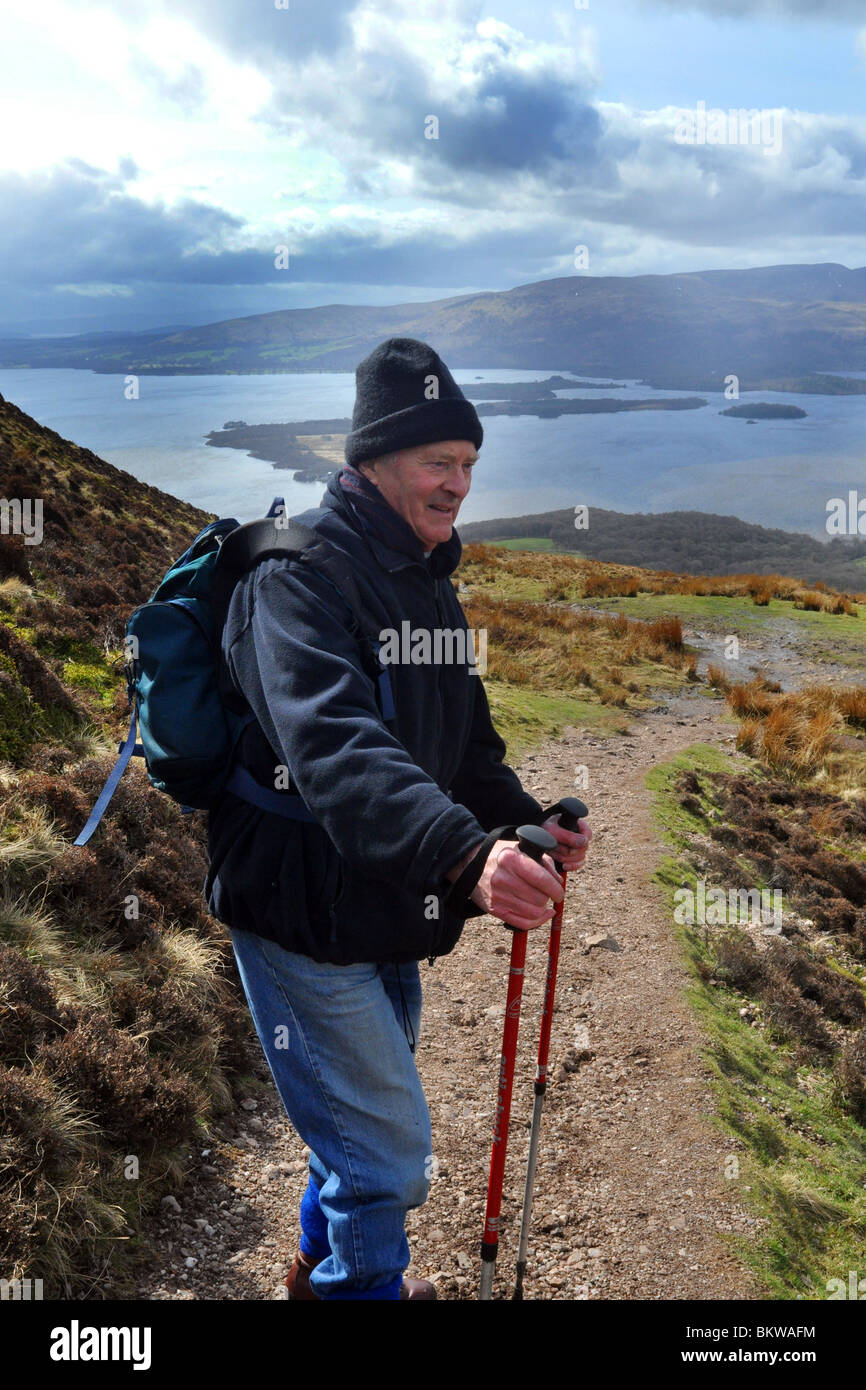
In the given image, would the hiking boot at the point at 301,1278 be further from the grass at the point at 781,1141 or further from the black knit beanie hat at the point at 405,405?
the black knit beanie hat at the point at 405,405

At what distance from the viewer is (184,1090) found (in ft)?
12.8

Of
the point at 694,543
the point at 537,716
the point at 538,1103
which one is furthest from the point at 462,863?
the point at 694,543

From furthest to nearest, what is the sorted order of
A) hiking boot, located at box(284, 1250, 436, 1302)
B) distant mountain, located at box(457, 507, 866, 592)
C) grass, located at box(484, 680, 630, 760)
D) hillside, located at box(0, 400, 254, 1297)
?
distant mountain, located at box(457, 507, 866, 592) → grass, located at box(484, 680, 630, 760) → hillside, located at box(0, 400, 254, 1297) → hiking boot, located at box(284, 1250, 436, 1302)

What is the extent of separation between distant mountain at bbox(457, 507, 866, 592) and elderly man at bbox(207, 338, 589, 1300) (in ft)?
241

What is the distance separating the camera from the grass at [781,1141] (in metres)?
4.03

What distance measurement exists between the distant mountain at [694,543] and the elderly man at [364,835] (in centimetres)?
7359

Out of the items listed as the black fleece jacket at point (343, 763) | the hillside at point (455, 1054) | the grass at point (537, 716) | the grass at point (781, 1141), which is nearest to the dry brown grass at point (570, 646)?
the grass at point (537, 716)

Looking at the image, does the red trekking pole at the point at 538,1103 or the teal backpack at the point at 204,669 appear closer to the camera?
the teal backpack at the point at 204,669

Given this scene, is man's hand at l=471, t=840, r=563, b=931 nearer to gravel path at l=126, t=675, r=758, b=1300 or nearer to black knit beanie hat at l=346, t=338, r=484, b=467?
black knit beanie hat at l=346, t=338, r=484, b=467

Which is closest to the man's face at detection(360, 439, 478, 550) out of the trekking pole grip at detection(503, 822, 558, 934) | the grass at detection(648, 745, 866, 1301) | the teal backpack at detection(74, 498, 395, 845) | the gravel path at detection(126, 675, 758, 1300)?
the teal backpack at detection(74, 498, 395, 845)

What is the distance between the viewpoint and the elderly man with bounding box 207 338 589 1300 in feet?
5.99

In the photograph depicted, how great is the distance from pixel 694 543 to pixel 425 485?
321 feet

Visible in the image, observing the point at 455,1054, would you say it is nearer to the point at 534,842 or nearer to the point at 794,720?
the point at 534,842

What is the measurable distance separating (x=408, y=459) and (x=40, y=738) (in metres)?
4.71
